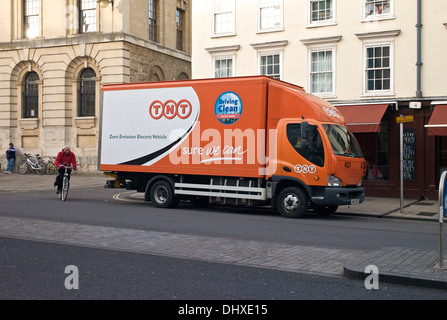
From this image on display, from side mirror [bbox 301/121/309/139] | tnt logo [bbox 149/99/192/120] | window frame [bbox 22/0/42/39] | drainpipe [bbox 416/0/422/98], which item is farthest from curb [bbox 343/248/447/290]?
window frame [bbox 22/0/42/39]

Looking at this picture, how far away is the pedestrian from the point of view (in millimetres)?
30609

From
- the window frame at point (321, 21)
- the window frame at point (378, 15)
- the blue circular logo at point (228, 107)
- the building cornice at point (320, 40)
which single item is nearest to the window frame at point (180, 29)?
the window frame at point (321, 21)

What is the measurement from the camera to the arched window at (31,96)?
31.5 meters

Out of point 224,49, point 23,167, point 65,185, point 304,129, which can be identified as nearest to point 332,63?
point 224,49

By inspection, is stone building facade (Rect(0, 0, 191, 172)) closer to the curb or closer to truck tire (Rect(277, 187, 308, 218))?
truck tire (Rect(277, 187, 308, 218))

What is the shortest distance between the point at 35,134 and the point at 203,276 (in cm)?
2670

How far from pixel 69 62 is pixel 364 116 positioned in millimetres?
17781

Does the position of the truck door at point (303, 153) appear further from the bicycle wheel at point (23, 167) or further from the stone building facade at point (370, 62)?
the bicycle wheel at point (23, 167)

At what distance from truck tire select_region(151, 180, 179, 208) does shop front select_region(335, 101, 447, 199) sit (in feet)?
22.8

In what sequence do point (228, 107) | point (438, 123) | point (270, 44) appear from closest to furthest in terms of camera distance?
point (228, 107), point (438, 123), point (270, 44)

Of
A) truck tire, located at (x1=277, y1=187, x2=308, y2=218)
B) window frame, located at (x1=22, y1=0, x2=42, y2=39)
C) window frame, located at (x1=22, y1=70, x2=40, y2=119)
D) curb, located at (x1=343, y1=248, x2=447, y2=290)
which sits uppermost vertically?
Answer: window frame, located at (x1=22, y1=0, x2=42, y2=39)

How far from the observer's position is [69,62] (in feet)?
98.2

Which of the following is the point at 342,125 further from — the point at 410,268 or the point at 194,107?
the point at 410,268

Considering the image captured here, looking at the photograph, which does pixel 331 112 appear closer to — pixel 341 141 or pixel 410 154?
pixel 341 141
